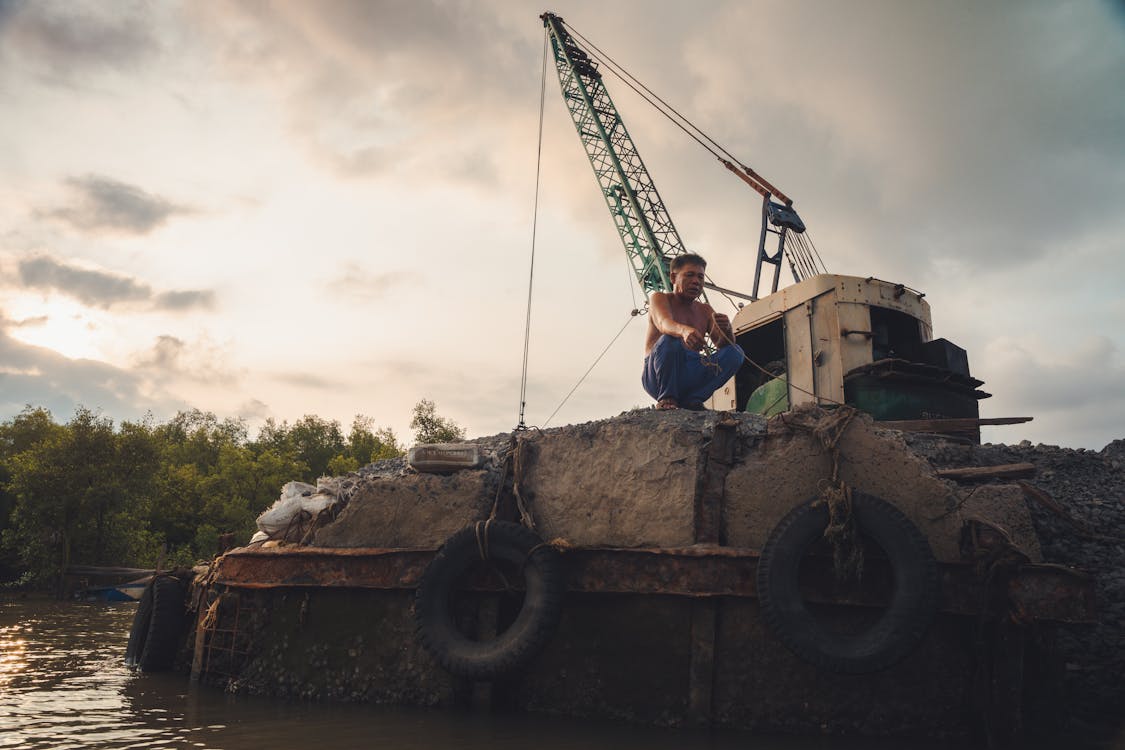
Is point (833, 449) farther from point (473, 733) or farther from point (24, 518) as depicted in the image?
point (24, 518)

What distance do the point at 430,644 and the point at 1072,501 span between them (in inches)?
189

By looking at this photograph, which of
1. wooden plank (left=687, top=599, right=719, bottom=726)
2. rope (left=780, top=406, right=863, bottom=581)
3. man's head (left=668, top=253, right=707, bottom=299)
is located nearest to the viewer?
rope (left=780, top=406, right=863, bottom=581)

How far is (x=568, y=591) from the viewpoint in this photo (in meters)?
4.12

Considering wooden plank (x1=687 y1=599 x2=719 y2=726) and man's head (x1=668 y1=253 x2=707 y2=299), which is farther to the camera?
man's head (x1=668 y1=253 x2=707 y2=299)

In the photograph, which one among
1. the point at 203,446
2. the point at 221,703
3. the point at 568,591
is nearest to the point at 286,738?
the point at 221,703

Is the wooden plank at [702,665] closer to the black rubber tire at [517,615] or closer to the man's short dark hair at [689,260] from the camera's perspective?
the black rubber tire at [517,615]

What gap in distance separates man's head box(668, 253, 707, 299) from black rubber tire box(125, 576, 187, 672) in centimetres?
538

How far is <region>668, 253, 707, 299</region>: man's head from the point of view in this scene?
5.62 metres

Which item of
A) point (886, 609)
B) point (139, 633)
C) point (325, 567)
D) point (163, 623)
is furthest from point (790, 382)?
point (139, 633)

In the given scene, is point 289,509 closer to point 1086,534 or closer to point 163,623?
point 163,623

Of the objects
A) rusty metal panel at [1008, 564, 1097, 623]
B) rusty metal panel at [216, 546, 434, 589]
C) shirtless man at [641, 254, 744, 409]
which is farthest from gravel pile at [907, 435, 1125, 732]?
rusty metal panel at [216, 546, 434, 589]

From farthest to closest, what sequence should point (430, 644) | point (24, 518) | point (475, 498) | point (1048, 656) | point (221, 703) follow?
point (24, 518), point (475, 498), point (221, 703), point (430, 644), point (1048, 656)

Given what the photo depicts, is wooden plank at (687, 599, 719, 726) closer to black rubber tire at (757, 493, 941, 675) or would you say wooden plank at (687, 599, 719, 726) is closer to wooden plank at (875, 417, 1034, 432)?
black rubber tire at (757, 493, 941, 675)

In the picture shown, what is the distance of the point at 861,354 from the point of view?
9461 mm
